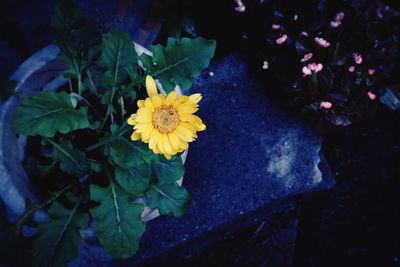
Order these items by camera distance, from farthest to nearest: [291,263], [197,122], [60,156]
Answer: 1. [291,263]
2. [60,156]
3. [197,122]

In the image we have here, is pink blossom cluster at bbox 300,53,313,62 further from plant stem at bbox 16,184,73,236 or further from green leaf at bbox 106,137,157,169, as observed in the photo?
plant stem at bbox 16,184,73,236

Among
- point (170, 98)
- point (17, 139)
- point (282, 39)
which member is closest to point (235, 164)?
point (282, 39)

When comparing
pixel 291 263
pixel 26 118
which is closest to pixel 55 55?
pixel 26 118

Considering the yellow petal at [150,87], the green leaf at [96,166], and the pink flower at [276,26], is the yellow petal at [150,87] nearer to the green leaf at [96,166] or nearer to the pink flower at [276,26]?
the green leaf at [96,166]

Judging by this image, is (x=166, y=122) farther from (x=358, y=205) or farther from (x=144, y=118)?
(x=358, y=205)

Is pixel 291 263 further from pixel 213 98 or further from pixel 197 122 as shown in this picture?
pixel 197 122

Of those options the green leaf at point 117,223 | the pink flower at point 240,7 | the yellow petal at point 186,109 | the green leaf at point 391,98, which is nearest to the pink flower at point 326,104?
the green leaf at point 391,98
